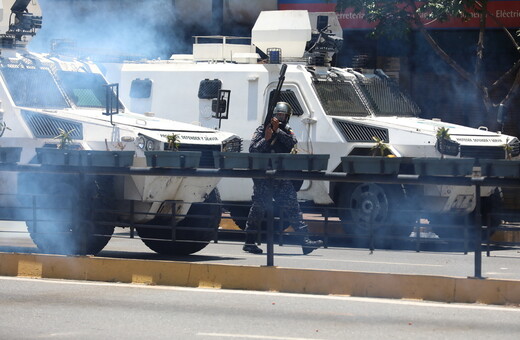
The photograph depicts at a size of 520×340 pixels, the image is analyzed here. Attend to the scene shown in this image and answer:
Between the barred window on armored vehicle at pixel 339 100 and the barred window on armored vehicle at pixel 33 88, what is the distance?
12.4ft

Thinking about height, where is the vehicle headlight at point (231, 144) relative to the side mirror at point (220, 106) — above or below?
below

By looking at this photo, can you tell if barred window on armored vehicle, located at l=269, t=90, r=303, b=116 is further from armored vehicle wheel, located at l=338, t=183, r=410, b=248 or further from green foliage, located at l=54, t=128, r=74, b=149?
green foliage, located at l=54, t=128, r=74, b=149

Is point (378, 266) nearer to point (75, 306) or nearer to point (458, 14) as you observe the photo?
point (75, 306)

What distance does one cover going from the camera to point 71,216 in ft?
39.0

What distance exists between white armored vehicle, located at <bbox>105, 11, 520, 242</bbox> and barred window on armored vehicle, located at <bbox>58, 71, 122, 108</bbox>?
1995mm

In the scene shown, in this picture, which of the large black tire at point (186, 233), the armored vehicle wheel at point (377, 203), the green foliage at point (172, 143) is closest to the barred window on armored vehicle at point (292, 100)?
the armored vehicle wheel at point (377, 203)

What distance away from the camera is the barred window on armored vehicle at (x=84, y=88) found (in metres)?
15.7

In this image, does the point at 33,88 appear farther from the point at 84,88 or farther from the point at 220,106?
the point at 220,106

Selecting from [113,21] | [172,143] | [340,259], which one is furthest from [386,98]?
[113,21]

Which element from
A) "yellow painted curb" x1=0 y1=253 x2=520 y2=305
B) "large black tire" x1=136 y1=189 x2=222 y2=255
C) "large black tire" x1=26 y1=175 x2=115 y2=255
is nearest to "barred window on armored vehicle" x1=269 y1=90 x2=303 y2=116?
"large black tire" x1=136 y1=189 x2=222 y2=255

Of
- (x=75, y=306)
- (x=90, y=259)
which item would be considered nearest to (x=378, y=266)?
(x=90, y=259)

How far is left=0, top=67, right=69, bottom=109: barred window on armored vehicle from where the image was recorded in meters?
15.0

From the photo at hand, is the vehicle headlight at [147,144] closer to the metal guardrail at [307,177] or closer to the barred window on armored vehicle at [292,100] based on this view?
the metal guardrail at [307,177]

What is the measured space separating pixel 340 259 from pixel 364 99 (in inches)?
130
